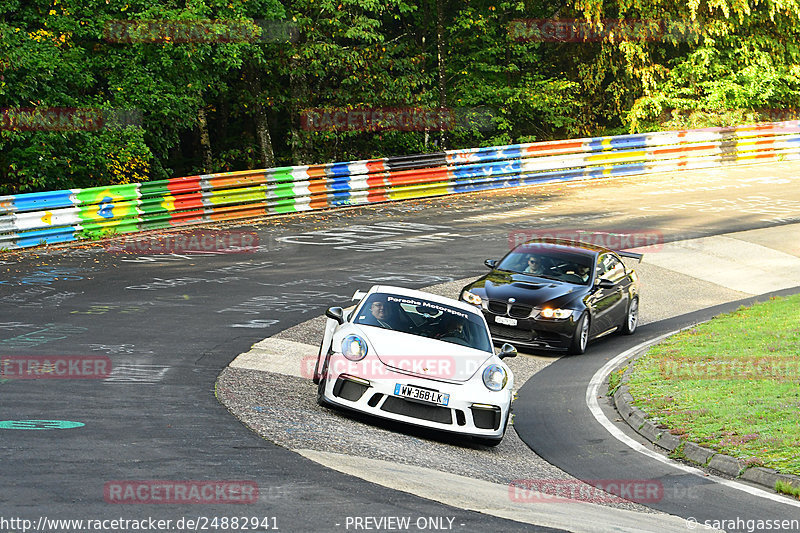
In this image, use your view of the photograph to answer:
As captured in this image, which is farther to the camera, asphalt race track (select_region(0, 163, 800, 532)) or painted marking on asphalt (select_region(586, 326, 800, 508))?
painted marking on asphalt (select_region(586, 326, 800, 508))

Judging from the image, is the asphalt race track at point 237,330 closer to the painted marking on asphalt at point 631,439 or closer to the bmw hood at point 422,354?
the painted marking on asphalt at point 631,439

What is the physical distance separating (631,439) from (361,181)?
1795 cm

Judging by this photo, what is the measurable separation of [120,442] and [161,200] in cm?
1637

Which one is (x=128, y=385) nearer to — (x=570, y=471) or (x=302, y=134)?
(x=570, y=471)

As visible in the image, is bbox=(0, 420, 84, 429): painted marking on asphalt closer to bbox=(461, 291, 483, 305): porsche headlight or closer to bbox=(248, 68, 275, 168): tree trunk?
bbox=(461, 291, 483, 305): porsche headlight

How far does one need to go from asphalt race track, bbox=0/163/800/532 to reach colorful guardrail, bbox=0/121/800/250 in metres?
0.76

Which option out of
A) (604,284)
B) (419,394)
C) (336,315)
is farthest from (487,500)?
(604,284)

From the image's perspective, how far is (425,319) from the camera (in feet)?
36.4

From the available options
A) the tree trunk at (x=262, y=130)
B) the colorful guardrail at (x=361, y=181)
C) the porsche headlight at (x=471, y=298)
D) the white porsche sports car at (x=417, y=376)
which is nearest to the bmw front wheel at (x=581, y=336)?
the porsche headlight at (x=471, y=298)

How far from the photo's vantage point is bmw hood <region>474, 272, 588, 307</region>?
605 inches

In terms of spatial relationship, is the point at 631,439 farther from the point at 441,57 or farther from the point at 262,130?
the point at 441,57

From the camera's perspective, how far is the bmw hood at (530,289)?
50.4 feet

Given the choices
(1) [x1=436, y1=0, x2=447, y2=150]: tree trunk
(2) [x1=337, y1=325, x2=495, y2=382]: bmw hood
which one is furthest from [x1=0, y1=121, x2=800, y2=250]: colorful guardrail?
(2) [x1=337, y1=325, x2=495, y2=382]: bmw hood

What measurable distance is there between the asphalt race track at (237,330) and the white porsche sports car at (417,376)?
1.10 meters
